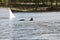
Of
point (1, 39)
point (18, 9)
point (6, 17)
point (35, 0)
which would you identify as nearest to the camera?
point (1, 39)

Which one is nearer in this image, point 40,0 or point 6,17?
point 6,17

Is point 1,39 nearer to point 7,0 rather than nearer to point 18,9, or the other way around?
point 18,9

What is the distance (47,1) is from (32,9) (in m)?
2.74

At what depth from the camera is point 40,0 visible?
1488 cm

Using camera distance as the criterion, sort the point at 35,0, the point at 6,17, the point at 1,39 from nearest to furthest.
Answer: the point at 1,39 < the point at 6,17 < the point at 35,0

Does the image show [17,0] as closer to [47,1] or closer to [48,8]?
[47,1]

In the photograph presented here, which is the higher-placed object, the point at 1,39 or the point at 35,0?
the point at 1,39

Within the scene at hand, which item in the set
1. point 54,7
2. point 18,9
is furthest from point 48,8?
point 18,9

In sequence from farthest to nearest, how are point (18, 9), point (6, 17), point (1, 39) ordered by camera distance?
point (18, 9) < point (6, 17) < point (1, 39)

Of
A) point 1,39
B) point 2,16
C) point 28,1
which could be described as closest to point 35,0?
point 28,1

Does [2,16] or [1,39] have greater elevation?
[1,39]

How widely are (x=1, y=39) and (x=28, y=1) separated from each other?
1153 cm

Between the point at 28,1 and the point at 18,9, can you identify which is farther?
the point at 28,1

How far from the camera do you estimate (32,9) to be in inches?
494
